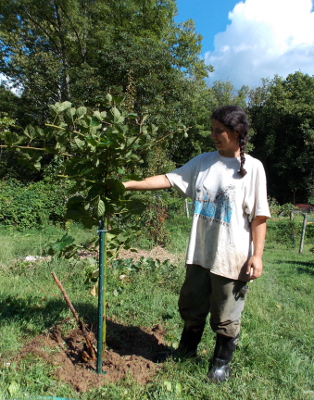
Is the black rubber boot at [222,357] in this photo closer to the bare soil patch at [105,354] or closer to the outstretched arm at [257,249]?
the bare soil patch at [105,354]

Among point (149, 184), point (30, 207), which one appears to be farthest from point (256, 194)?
point (30, 207)

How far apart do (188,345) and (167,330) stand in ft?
1.62

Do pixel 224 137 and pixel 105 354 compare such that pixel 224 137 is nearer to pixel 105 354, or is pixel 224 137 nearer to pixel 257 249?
pixel 257 249

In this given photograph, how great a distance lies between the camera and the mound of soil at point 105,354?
2.15 metres

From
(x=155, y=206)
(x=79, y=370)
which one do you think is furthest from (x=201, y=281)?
(x=155, y=206)

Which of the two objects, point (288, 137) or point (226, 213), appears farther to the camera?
point (288, 137)

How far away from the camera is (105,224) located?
2.09m

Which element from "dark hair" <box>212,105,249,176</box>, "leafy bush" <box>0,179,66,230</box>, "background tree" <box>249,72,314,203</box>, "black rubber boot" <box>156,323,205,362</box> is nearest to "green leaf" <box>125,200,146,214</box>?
"dark hair" <box>212,105,249,176</box>

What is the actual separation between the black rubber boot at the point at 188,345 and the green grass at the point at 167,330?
0.23 feet

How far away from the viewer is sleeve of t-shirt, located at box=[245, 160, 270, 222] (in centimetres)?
206

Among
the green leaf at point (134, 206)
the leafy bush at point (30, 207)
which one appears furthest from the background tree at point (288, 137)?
the green leaf at point (134, 206)

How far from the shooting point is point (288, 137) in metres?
29.1

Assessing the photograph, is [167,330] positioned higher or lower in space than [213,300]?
lower

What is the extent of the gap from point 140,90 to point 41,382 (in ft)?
45.6
